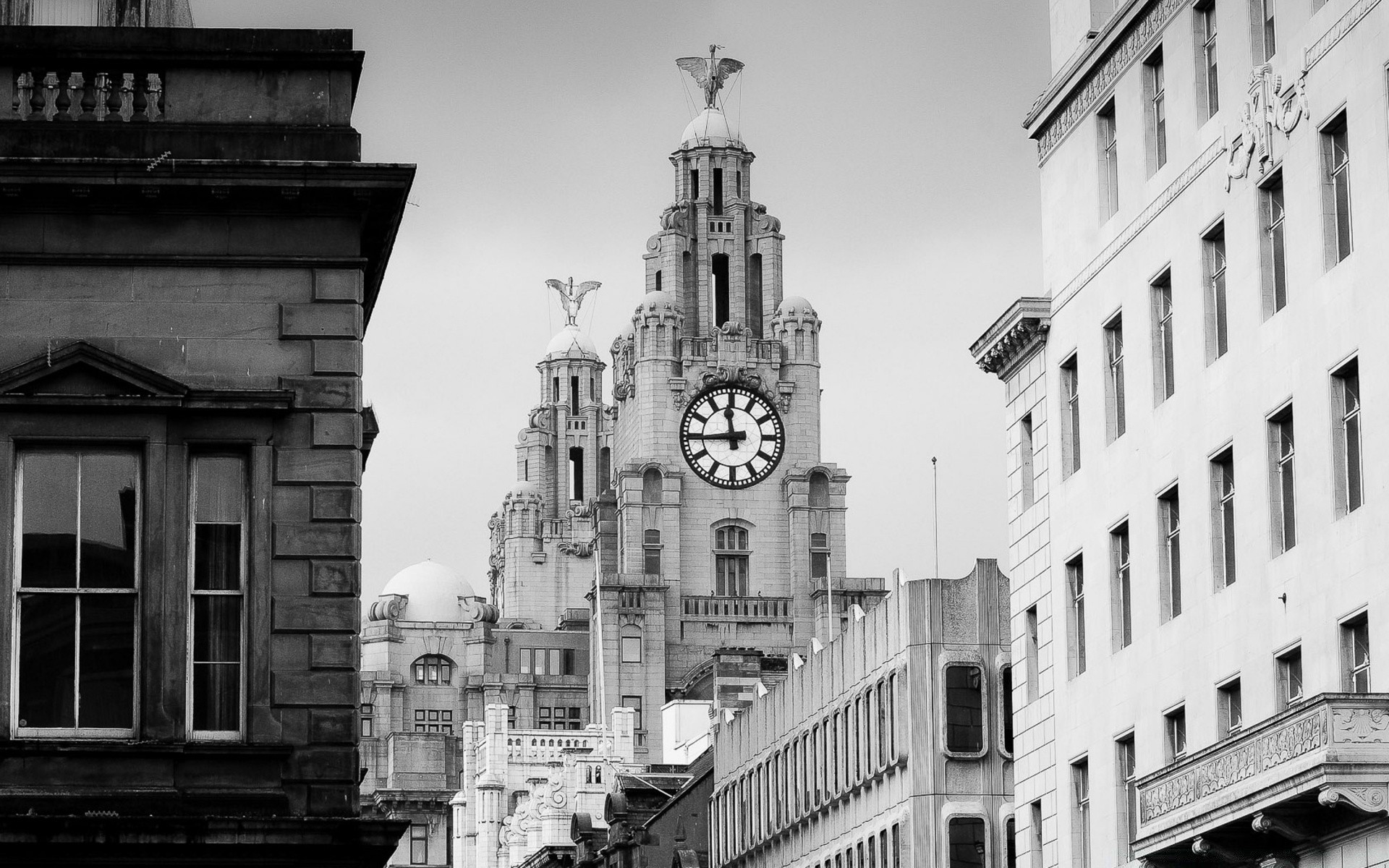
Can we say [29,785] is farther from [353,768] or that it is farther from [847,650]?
[847,650]

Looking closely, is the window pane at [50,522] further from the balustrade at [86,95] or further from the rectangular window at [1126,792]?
the rectangular window at [1126,792]

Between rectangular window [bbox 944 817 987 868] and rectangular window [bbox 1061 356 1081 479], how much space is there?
27.9 meters

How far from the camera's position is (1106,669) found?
63.6 meters

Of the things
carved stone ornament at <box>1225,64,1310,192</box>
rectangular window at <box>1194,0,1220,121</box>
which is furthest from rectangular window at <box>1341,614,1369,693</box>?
rectangular window at <box>1194,0,1220,121</box>

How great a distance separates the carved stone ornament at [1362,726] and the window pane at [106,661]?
60.8 ft

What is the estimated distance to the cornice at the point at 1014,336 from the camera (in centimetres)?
6831

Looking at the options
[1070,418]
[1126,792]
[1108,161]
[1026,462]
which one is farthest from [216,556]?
[1026,462]

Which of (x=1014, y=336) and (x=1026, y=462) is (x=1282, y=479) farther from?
(x=1026, y=462)

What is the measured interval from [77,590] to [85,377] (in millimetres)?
2546

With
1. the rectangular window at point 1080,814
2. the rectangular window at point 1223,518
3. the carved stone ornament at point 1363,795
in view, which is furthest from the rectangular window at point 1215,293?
the carved stone ornament at point 1363,795

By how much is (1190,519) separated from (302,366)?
24.1 m

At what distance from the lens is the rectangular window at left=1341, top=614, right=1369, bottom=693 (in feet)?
164

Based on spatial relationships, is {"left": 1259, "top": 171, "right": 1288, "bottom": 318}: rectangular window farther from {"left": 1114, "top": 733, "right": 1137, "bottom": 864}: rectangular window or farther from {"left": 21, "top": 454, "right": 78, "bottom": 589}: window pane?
{"left": 21, "top": 454, "right": 78, "bottom": 589}: window pane

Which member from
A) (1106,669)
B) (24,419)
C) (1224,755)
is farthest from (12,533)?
(1106,669)
